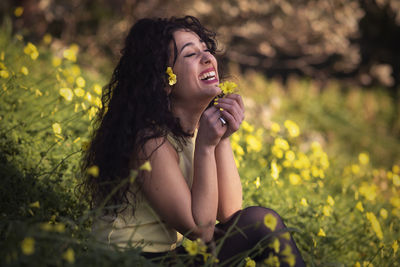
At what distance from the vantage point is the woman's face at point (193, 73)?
61.9 inches

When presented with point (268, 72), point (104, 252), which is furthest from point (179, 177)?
point (268, 72)

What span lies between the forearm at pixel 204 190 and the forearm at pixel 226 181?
0.57 ft

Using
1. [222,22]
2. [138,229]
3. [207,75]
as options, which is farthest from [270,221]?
[222,22]

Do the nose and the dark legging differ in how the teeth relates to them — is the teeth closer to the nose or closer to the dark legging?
the nose

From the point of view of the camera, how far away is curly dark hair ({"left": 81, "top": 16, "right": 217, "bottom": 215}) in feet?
4.73

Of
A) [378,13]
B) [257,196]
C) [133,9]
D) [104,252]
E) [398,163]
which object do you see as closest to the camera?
[104,252]

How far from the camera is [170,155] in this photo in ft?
4.65

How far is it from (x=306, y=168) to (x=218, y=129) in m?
1.72

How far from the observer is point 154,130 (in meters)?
1.45

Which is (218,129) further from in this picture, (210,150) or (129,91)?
(129,91)

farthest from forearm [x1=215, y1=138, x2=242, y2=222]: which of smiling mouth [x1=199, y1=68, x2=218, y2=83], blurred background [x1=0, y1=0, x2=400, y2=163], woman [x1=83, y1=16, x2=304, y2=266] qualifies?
blurred background [x1=0, y1=0, x2=400, y2=163]

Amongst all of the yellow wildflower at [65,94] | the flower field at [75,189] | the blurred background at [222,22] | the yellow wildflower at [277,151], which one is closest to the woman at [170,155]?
the flower field at [75,189]

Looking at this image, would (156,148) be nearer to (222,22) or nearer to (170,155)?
(170,155)

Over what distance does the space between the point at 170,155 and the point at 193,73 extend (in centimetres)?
38
